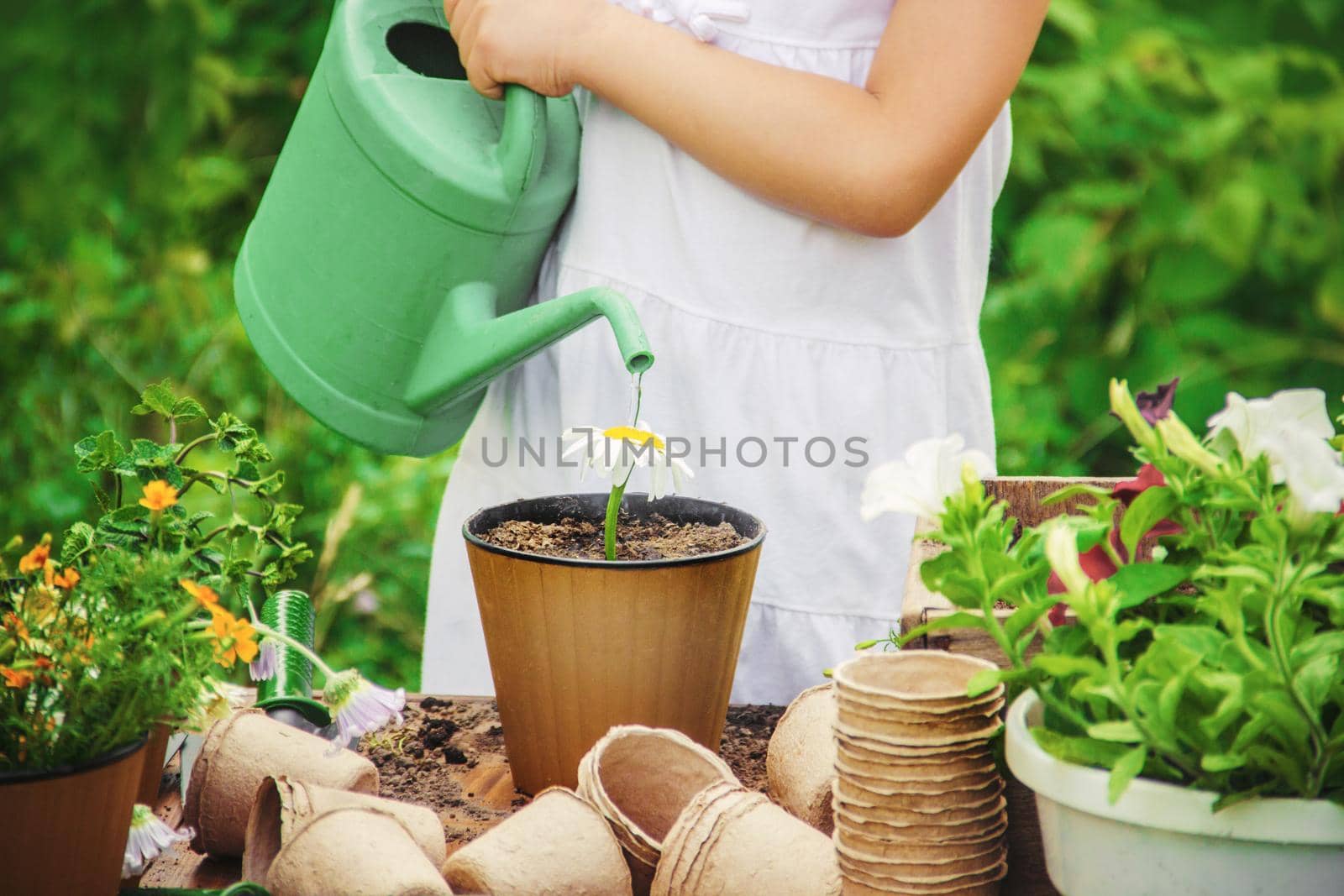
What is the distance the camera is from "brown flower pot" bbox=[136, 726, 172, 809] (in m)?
0.62

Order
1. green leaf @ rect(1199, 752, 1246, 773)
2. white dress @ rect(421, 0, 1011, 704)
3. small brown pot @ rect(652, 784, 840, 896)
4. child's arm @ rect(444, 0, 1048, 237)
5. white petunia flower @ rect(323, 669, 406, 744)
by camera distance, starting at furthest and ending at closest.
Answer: white dress @ rect(421, 0, 1011, 704) < child's arm @ rect(444, 0, 1048, 237) < white petunia flower @ rect(323, 669, 406, 744) < small brown pot @ rect(652, 784, 840, 896) < green leaf @ rect(1199, 752, 1246, 773)

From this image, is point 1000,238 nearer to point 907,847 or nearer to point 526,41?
point 526,41

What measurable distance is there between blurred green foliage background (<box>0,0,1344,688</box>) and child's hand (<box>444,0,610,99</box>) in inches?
41.0

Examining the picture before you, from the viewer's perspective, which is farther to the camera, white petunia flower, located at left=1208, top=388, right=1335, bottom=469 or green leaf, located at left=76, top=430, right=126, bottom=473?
green leaf, located at left=76, top=430, right=126, bottom=473

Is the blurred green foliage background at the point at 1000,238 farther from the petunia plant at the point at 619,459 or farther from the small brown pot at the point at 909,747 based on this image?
the small brown pot at the point at 909,747

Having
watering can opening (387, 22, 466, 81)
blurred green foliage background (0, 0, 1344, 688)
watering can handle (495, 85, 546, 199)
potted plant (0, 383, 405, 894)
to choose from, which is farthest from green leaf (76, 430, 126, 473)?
blurred green foliage background (0, 0, 1344, 688)

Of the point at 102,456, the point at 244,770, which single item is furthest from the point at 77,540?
the point at 244,770

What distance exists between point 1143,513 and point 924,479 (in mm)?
81

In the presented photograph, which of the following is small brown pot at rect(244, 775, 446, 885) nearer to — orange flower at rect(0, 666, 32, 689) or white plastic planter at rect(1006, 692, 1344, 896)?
orange flower at rect(0, 666, 32, 689)

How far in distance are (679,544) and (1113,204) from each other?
1611 mm

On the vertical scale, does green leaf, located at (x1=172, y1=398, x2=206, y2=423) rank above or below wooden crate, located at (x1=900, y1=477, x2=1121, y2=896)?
above

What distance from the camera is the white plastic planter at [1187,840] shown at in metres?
0.41

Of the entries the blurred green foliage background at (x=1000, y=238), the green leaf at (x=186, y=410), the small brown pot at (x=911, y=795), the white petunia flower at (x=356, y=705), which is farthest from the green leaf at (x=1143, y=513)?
the blurred green foliage background at (x=1000, y=238)

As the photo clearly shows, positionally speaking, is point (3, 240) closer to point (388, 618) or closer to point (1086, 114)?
point (388, 618)
